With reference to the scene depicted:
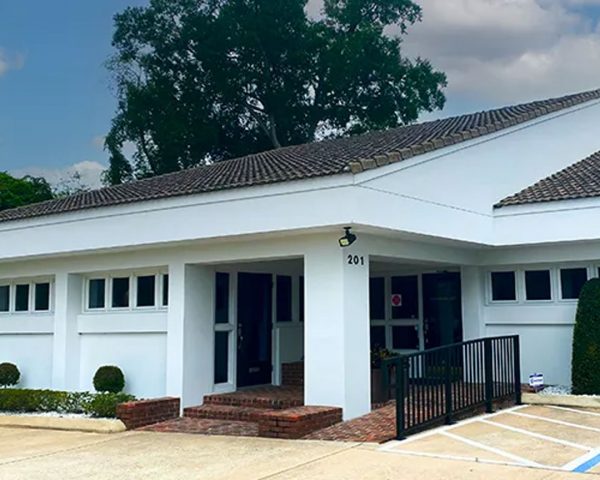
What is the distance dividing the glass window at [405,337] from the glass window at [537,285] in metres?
2.58

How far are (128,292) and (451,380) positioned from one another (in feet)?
22.4

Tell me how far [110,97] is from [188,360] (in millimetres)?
26195

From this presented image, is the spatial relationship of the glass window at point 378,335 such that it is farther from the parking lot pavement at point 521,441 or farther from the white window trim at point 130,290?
the white window trim at point 130,290

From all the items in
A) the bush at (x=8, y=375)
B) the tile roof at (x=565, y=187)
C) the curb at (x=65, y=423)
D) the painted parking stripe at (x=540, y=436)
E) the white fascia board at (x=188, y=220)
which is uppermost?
the tile roof at (x=565, y=187)

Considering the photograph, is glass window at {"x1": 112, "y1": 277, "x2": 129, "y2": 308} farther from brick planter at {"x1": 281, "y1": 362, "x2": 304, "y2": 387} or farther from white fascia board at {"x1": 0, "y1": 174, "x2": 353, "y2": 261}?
brick planter at {"x1": 281, "y1": 362, "x2": 304, "y2": 387}

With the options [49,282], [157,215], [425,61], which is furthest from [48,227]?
[425,61]

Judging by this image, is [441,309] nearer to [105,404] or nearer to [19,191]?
[105,404]

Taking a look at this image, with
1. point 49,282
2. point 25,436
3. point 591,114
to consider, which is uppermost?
point 591,114

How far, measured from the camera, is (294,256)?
12047mm

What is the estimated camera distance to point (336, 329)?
1128 cm

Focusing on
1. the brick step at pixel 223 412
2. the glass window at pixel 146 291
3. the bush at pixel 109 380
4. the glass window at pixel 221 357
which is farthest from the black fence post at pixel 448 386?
the bush at pixel 109 380

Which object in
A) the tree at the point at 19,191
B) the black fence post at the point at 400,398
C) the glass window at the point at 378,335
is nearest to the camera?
the black fence post at the point at 400,398

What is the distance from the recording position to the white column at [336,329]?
11.2 metres

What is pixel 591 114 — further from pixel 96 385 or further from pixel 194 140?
pixel 194 140
